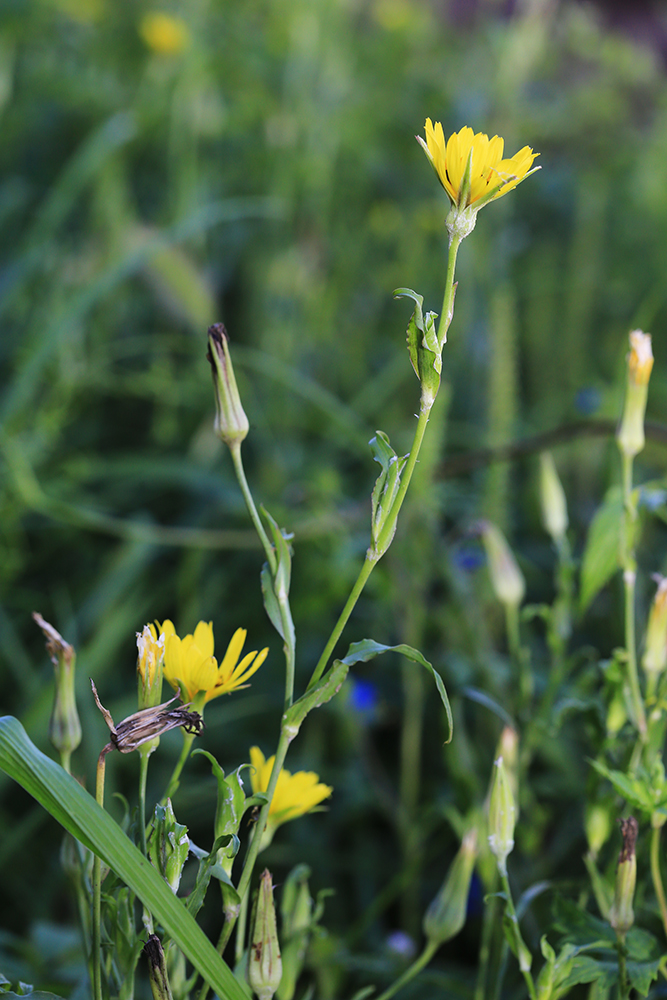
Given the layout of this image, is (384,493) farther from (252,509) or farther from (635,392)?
(635,392)

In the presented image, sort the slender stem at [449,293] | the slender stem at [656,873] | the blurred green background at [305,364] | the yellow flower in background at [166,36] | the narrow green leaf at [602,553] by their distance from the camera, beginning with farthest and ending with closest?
the yellow flower in background at [166,36] < the blurred green background at [305,364] < the narrow green leaf at [602,553] < the slender stem at [656,873] < the slender stem at [449,293]

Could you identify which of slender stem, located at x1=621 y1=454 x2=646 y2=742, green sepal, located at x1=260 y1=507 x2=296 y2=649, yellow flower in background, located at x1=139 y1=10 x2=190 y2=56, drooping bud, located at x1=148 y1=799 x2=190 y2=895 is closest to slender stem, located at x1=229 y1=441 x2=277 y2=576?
green sepal, located at x1=260 y1=507 x2=296 y2=649

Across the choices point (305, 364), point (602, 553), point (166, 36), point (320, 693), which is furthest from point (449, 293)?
point (166, 36)

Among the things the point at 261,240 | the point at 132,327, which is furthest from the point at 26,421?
the point at 261,240

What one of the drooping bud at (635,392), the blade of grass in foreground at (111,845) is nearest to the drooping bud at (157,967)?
the blade of grass in foreground at (111,845)

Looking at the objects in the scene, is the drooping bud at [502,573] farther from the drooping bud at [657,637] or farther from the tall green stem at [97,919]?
the tall green stem at [97,919]

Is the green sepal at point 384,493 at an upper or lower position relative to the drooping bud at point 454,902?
upper

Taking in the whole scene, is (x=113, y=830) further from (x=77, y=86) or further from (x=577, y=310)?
(x=77, y=86)

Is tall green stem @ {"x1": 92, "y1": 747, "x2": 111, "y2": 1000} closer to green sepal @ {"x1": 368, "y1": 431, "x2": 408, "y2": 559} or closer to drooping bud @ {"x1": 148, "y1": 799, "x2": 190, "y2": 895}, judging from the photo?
drooping bud @ {"x1": 148, "y1": 799, "x2": 190, "y2": 895}
